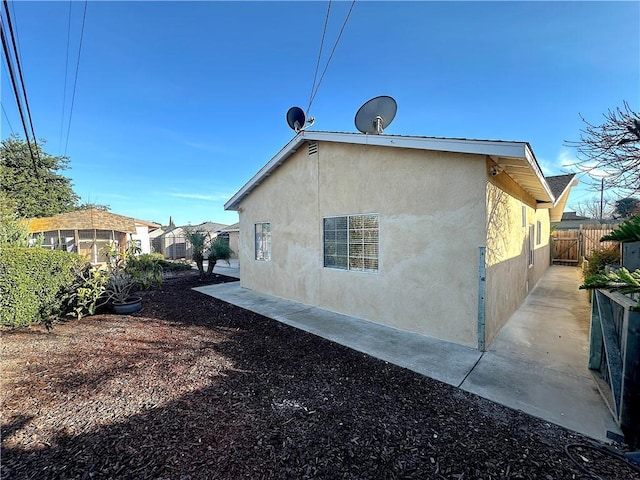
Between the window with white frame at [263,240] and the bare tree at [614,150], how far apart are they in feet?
27.7

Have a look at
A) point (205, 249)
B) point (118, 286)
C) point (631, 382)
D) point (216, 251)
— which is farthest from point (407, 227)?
point (205, 249)

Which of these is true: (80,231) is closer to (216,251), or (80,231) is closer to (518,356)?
(216,251)

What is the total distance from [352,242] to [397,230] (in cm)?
136

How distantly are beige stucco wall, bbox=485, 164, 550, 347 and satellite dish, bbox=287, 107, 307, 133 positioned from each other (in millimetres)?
5267

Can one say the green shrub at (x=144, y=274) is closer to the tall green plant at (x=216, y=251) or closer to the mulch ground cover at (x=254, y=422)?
the tall green plant at (x=216, y=251)

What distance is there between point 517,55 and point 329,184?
569 cm

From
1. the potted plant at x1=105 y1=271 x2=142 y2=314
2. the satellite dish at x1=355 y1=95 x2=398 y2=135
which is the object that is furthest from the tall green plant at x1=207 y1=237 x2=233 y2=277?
the satellite dish at x1=355 y1=95 x2=398 y2=135

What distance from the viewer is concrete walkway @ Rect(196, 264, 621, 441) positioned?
10.5ft

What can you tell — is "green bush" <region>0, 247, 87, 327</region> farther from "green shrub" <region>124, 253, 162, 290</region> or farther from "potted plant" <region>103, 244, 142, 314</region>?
"green shrub" <region>124, 253, 162, 290</region>

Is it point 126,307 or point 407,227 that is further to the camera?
point 126,307

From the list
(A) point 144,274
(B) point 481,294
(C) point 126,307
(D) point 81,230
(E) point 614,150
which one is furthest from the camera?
(D) point 81,230

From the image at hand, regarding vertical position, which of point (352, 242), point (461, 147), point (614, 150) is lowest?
point (352, 242)

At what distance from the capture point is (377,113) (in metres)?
6.59

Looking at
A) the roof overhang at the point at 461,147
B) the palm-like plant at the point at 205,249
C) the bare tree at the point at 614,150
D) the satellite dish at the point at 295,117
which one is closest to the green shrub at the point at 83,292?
the roof overhang at the point at 461,147
